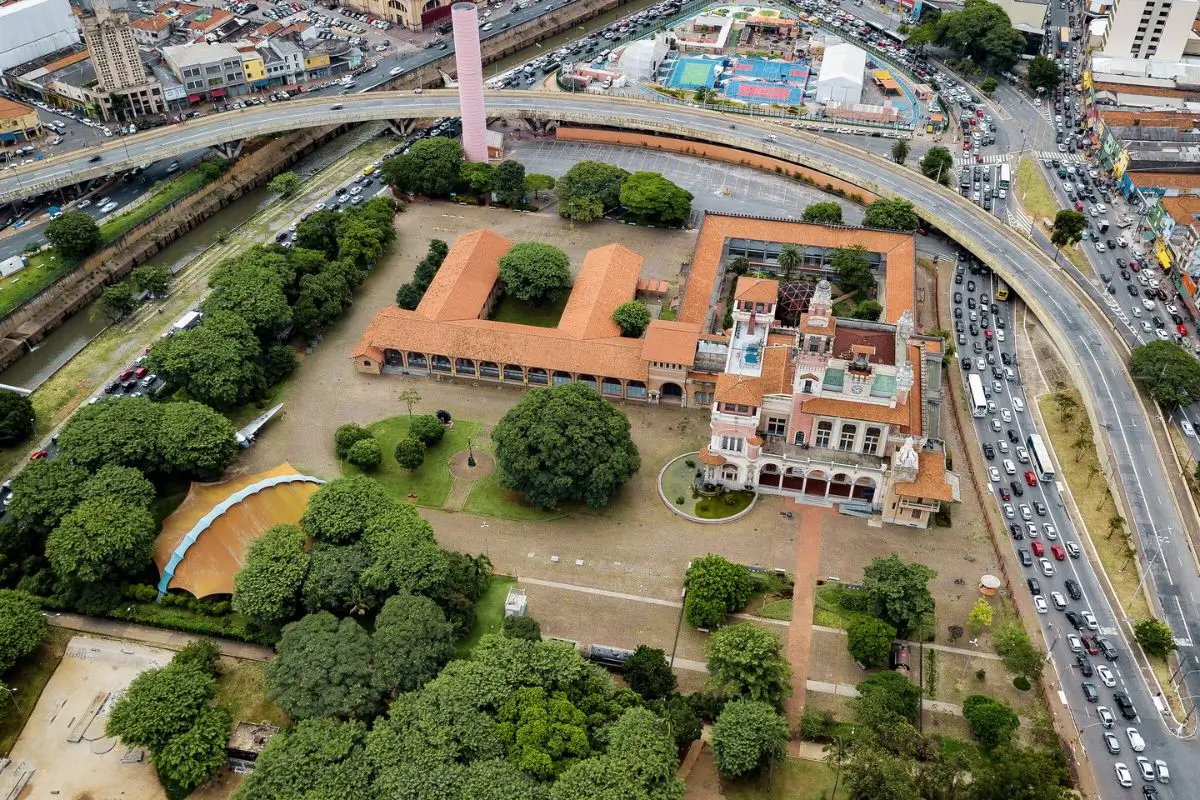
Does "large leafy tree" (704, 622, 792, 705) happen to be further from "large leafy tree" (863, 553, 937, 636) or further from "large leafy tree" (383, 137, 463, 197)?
"large leafy tree" (383, 137, 463, 197)

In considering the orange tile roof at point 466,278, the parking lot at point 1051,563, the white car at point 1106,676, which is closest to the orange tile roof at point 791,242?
the parking lot at point 1051,563

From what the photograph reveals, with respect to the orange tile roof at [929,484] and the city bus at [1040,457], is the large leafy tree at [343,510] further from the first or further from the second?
the city bus at [1040,457]

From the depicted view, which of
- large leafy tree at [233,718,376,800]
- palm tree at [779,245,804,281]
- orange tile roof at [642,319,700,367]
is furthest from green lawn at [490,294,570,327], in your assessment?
large leafy tree at [233,718,376,800]

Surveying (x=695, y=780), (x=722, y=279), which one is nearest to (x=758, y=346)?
(x=722, y=279)

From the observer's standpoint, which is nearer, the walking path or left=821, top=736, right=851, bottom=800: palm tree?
left=821, top=736, right=851, bottom=800: palm tree

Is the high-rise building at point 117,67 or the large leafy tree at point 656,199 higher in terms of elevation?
the high-rise building at point 117,67

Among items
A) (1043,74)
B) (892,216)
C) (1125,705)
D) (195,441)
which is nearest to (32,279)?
(195,441)
